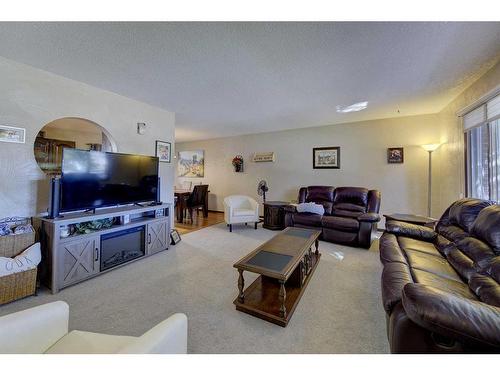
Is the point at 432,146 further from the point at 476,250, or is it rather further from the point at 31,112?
the point at 31,112

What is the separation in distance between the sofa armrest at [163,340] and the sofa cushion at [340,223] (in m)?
3.23

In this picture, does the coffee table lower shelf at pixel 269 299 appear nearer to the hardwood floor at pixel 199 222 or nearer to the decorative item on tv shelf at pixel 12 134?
the hardwood floor at pixel 199 222

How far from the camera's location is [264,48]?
1.98m

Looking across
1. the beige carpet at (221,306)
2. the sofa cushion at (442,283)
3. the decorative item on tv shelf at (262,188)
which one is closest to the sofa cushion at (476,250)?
the sofa cushion at (442,283)

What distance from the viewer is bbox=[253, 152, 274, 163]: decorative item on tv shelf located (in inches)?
226

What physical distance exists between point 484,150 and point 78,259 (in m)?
5.13

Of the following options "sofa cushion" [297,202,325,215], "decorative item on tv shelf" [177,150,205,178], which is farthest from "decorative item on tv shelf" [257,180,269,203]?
"decorative item on tv shelf" [177,150,205,178]

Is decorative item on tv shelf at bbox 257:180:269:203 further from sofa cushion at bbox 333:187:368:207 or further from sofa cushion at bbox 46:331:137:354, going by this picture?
sofa cushion at bbox 46:331:137:354

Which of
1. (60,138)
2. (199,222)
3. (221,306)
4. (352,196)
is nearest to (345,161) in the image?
(352,196)

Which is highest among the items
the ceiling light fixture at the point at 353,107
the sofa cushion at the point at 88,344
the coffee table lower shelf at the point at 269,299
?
the ceiling light fixture at the point at 353,107

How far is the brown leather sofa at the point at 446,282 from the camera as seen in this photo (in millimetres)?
886

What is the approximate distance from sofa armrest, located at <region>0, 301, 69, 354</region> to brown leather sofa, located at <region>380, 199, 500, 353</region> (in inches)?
68.4
